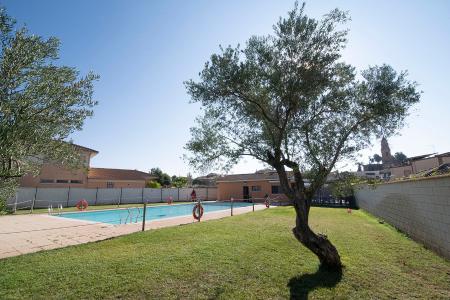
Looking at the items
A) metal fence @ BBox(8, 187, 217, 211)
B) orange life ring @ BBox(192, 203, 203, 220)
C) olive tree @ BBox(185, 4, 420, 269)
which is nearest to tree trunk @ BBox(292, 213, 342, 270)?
olive tree @ BBox(185, 4, 420, 269)

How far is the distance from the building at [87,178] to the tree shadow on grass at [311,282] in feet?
68.7

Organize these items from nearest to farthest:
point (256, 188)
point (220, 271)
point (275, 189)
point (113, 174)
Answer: point (220, 271) → point (275, 189) → point (256, 188) → point (113, 174)

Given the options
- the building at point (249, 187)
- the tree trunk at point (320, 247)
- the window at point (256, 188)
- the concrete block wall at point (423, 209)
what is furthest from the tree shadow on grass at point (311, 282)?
the window at point (256, 188)

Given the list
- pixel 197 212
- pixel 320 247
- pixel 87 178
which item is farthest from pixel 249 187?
pixel 320 247

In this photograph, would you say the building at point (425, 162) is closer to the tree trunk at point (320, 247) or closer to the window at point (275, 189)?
the window at point (275, 189)

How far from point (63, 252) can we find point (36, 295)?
137 inches

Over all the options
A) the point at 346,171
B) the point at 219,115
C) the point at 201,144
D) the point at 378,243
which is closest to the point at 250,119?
the point at 219,115

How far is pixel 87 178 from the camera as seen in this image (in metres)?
34.1

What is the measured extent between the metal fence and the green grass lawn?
49.8 feet

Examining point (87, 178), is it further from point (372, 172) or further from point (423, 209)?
point (372, 172)

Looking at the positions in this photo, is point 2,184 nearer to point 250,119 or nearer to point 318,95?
point 250,119

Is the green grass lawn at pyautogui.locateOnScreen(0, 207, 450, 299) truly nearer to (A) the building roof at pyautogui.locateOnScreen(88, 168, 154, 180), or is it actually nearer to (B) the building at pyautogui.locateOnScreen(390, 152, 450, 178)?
(B) the building at pyautogui.locateOnScreen(390, 152, 450, 178)

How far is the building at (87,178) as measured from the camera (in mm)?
29078

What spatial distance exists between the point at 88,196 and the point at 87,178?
19.1 ft
